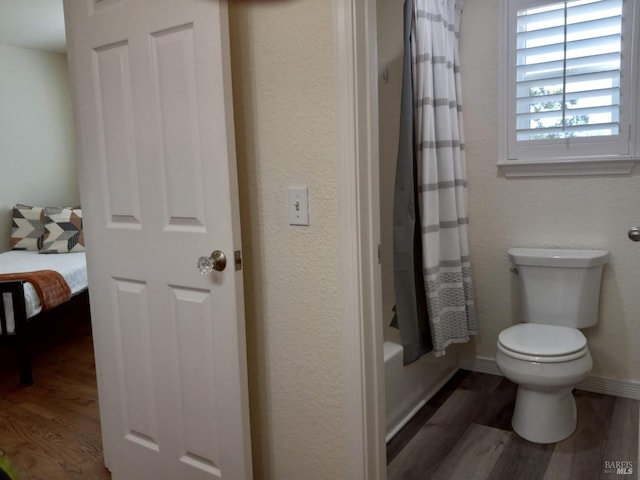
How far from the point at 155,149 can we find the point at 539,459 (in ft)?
6.15

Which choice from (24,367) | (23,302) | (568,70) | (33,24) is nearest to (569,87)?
(568,70)

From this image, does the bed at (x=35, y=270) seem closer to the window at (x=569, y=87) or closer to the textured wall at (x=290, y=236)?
the textured wall at (x=290, y=236)

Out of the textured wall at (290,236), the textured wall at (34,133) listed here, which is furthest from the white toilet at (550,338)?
the textured wall at (34,133)

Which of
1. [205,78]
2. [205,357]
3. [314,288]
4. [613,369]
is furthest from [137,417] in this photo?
[613,369]

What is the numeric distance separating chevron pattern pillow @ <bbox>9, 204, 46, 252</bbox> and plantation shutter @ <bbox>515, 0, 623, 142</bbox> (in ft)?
12.6

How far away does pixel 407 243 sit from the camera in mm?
2252

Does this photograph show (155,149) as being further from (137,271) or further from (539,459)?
(539,459)

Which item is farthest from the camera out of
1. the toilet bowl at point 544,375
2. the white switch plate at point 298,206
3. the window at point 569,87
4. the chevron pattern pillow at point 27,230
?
the chevron pattern pillow at point 27,230

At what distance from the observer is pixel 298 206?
148 centimetres

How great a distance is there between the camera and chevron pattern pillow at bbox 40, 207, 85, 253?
13.5 ft

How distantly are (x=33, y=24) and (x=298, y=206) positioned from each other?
3.54m

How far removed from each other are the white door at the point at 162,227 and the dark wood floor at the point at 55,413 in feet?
1.25

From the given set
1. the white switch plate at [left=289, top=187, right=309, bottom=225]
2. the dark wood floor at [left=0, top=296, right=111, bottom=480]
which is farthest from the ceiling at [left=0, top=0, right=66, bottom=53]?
the white switch plate at [left=289, top=187, right=309, bottom=225]

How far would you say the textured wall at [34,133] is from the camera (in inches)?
171
